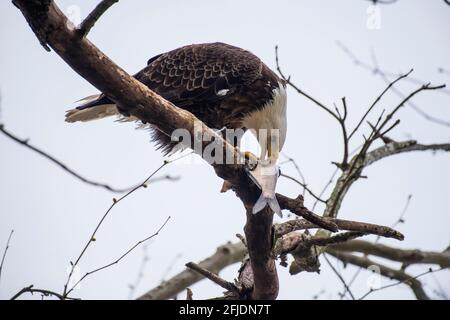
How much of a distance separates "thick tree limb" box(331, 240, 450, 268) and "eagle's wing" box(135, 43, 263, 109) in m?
2.13

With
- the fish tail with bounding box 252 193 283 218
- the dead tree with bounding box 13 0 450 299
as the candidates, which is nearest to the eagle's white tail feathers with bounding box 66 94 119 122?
the dead tree with bounding box 13 0 450 299

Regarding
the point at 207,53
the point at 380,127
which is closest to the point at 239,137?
the point at 207,53

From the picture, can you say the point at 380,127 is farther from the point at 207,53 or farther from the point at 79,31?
the point at 79,31

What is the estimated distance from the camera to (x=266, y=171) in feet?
12.2

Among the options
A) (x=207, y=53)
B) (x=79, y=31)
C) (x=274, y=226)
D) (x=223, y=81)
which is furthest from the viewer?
(x=207, y=53)

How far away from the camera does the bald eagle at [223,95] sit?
4.74 metres

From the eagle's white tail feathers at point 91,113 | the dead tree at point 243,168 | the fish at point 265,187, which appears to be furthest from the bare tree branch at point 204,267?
the fish at point 265,187

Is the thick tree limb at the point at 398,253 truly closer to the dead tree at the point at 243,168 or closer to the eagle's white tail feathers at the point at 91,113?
the dead tree at the point at 243,168

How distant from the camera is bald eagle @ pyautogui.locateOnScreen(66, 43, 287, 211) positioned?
15.5ft

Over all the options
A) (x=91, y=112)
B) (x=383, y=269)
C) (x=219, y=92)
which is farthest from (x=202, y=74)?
(x=383, y=269)

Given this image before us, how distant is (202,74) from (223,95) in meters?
0.30
